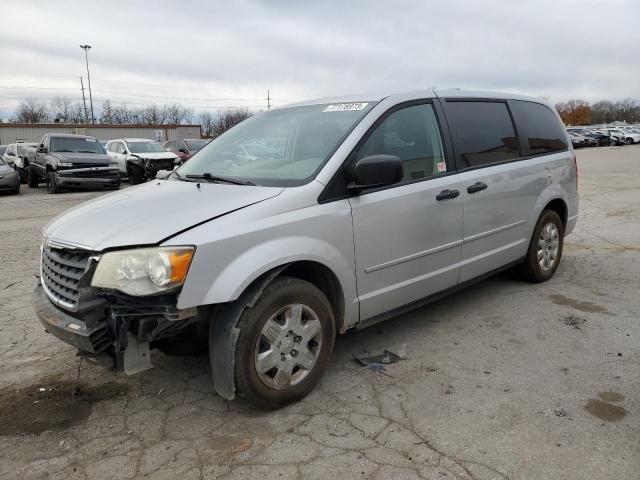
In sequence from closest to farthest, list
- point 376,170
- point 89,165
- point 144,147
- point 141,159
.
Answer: point 376,170 → point 89,165 → point 141,159 → point 144,147

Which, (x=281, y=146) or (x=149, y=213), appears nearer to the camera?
(x=149, y=213)

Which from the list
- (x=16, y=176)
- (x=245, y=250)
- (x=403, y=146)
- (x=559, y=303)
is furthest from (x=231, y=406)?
(x=16, y=176)

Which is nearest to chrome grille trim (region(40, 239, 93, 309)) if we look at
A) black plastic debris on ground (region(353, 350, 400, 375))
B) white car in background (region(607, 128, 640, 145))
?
black plastic debris on ground (region(353, 350, 400, 375))

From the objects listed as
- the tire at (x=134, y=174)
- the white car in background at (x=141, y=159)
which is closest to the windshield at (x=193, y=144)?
the white car in background at (x=141, y=159)

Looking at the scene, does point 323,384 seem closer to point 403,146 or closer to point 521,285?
point 403,146

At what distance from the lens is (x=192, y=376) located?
3.56 metres

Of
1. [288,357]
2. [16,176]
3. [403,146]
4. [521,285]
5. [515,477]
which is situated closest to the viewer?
[515,477]

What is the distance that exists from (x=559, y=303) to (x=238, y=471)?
343 centimetres

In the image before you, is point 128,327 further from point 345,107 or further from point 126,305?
point 345,107

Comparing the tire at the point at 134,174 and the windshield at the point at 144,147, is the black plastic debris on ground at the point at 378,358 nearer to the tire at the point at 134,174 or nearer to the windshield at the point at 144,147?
the tire at the point at 134,174

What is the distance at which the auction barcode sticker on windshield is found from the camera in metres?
3.67

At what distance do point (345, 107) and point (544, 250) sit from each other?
2774 mm

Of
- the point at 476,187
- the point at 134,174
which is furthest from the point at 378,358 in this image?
the point at 134,174

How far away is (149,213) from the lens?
2967 millimetres
